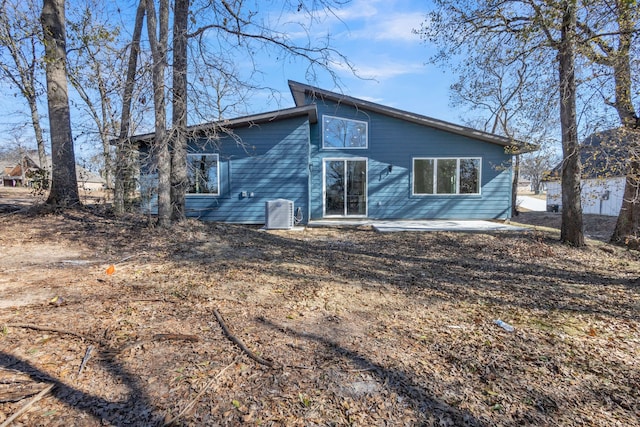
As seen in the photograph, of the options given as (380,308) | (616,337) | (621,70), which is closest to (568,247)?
(621,70)

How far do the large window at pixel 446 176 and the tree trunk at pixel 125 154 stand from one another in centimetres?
808

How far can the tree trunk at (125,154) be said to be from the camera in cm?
643

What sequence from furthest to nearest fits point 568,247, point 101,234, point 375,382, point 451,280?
1. point 568,247
2. point 101,234
3. point 451,280
4. point 375,382

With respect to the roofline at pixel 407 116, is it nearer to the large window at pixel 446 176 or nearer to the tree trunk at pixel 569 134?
the large window at pixel 446 176

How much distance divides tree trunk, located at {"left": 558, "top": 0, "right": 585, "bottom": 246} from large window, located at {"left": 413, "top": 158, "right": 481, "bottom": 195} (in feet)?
12.8

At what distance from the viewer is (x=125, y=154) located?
658 centimetres

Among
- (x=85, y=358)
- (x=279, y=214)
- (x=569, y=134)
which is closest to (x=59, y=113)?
(x=279, y=214)

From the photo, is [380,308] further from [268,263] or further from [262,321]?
[268,263]

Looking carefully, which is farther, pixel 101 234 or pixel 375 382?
pixel 101 234

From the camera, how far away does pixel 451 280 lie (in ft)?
14.5

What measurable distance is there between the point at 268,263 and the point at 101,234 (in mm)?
3245

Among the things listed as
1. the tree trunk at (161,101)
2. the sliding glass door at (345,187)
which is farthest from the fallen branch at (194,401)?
the sliding glass door at (345,187)

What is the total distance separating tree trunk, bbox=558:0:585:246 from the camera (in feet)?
19.5

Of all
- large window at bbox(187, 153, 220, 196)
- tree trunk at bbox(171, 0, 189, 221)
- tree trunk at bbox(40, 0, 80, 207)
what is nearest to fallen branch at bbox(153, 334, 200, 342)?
tree trunk at bbox(171, 0, 189, 221)
